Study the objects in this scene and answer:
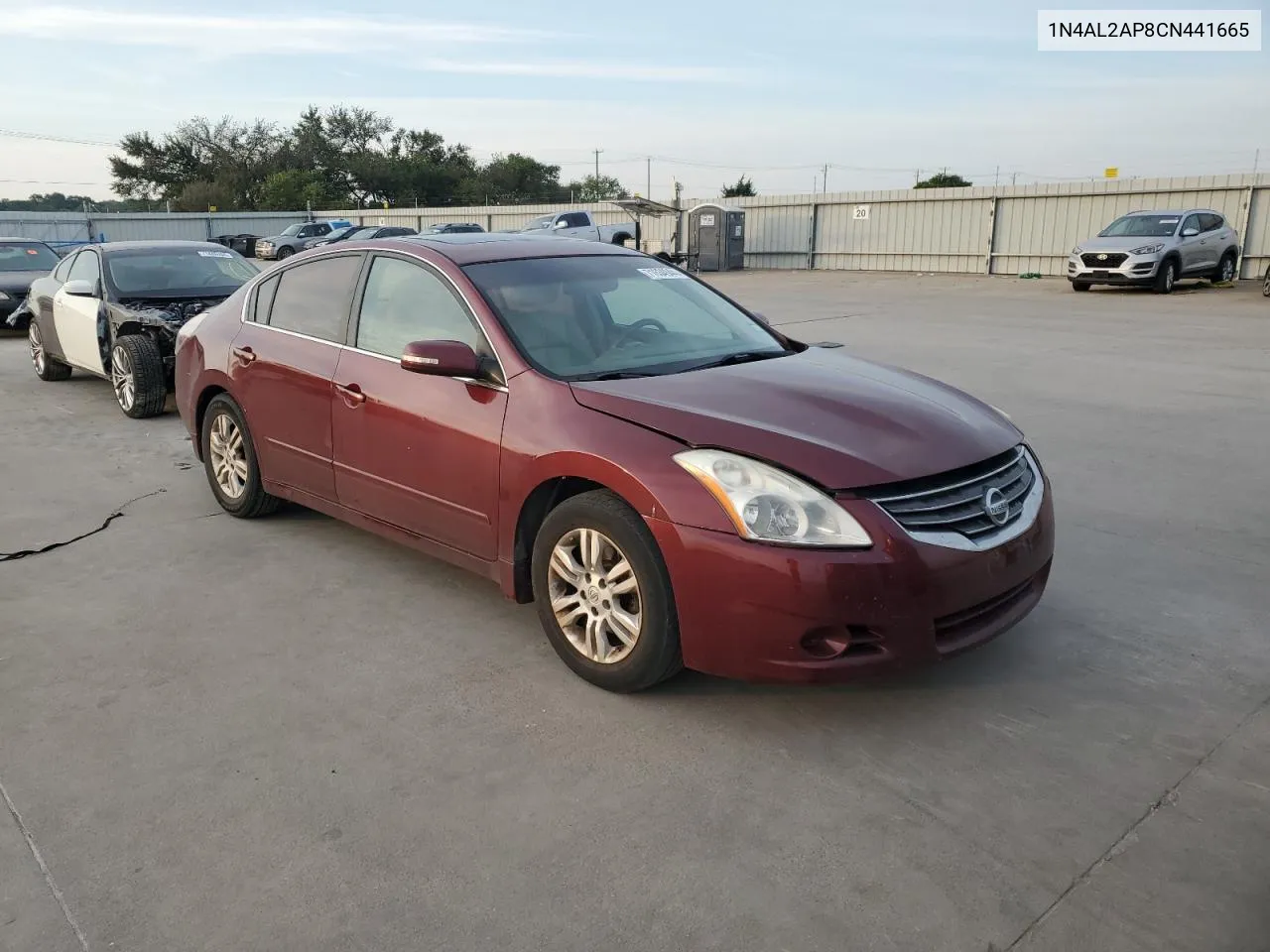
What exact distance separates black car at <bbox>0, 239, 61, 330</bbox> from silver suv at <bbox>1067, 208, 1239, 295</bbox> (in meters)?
18.6

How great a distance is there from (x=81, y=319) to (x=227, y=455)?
5002 mm

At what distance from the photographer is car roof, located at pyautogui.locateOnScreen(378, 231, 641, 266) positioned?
14.4ft

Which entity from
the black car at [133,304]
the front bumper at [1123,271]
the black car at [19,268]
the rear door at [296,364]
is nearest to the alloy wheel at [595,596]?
the rear door at [296,364]

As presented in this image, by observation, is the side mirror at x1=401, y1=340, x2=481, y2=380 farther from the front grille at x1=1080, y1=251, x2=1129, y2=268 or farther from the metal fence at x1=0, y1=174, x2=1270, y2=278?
the metal fence at x1=0, y1=174, x2=1270, y2=278

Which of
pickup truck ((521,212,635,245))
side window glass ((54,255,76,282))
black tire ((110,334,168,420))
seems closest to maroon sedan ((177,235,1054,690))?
black tire ((110,334,168,420))

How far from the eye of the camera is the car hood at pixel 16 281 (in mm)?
14258

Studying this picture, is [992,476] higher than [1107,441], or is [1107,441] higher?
[992,476]

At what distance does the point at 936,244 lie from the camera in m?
27.8

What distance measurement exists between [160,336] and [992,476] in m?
7.45

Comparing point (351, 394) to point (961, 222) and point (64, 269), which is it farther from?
point (961, 222)

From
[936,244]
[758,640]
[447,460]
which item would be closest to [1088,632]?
[758,640]

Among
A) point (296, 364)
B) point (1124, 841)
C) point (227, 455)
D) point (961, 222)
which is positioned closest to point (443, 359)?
point (296, 364)

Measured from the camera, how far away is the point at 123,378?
8727 mm

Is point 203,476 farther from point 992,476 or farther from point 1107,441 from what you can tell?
point 1107,441
